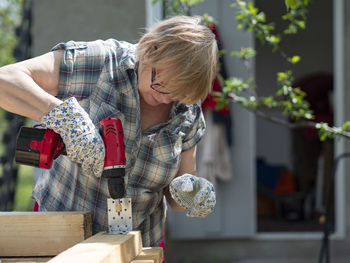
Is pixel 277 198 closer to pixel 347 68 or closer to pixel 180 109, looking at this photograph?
pixel 347 68

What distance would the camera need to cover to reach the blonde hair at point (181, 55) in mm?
1566

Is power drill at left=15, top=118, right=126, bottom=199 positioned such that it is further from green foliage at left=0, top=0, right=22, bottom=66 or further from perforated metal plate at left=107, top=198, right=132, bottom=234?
green foliage at left=0, top=0, right=22, bottom=66

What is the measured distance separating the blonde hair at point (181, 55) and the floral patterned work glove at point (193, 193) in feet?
0.92

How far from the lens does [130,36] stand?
4.14 metres

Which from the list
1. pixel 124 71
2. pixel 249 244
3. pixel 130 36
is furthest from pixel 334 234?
pixel 124 71

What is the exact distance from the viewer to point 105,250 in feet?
4.01

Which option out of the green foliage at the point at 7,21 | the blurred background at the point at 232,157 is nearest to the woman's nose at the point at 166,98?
the blurred background at the point at 232,157

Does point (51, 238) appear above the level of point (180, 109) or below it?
below

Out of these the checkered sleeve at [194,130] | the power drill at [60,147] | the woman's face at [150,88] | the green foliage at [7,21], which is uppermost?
the green foliage at [7,21]

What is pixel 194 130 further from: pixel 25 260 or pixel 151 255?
pixel 25 260

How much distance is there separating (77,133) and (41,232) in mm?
324

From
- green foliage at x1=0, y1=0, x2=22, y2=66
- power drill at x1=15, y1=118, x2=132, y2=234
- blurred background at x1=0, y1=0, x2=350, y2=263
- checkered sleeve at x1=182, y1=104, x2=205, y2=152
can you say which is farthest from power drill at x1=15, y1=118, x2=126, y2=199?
green foliage at x1=0, y1=0, x2=22, y2=66

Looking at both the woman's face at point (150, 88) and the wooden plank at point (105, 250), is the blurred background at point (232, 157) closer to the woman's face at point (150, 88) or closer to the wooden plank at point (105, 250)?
the woman's face at point (150, 88)

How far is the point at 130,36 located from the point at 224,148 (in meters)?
1.34
